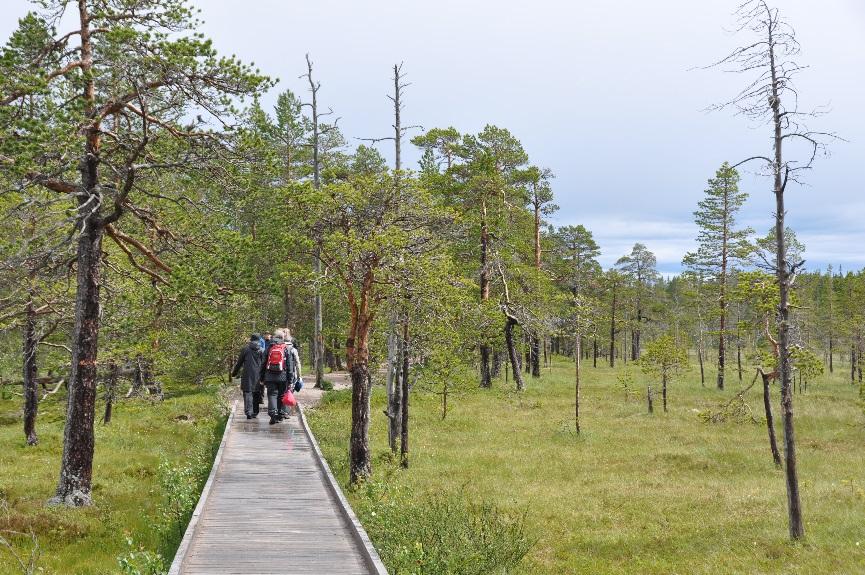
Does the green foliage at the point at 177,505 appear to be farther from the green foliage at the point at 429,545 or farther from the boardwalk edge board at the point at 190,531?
the green foliage at the point at 429,545

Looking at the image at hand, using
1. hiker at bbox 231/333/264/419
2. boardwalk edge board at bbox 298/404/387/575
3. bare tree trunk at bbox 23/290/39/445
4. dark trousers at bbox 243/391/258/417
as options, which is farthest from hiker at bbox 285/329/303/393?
bare tree trunk at bbox 23/290/39/445

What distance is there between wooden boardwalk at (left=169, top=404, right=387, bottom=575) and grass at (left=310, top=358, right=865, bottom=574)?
3.00ft

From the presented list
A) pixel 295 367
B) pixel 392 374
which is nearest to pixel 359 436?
pixel 392 374

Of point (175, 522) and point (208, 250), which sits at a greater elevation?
point (208, 250)

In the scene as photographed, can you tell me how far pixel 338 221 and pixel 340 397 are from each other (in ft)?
50.9

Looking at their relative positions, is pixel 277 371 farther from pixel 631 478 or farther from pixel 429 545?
pixel 631 478

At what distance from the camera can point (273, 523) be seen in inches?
380

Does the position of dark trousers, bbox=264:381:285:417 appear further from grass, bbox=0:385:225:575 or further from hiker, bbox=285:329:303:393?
grass, bbox=0:385:225:575

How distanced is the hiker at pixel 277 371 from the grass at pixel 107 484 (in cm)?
196

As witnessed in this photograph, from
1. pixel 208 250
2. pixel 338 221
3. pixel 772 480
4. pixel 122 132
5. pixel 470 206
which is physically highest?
pixel 470 206

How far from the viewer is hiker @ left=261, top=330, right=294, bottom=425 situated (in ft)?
55.8

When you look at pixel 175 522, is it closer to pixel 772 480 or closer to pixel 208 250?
pixel 208 250

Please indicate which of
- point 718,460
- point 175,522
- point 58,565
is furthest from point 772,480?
point 58,565

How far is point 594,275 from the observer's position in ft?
197
